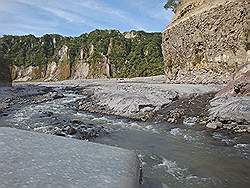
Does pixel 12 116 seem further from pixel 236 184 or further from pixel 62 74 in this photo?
pixel 62 74

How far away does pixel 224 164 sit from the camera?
12.6 metres

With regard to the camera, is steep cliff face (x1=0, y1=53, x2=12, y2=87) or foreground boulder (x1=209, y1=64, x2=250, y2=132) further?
steep cliff face (x1=0, y1=53, x2=12, y2=87)

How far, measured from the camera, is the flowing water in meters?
11.0

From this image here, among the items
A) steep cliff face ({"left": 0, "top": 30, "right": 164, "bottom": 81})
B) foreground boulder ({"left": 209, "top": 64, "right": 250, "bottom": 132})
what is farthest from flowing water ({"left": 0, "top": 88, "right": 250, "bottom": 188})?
steep cliff face ({"left": 0, "top": 30, "right": 164, "bottom": 81})

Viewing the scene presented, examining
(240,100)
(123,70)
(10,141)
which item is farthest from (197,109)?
(123,70)

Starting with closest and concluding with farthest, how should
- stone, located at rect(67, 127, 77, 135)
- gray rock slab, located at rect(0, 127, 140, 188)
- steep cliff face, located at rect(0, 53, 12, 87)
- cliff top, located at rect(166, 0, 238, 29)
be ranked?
gray rock slab, located at rect(0, 127, 140, 188)
stone, located at rect(67, 127, 77, 135)
cliff top, located at rect(166, 0, 238, 29)
steep cliff face, located at rect(0, 53, 12, 87)

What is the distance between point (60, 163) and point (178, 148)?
1006 cm

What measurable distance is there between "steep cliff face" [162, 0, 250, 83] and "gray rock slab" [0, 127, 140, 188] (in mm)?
32869

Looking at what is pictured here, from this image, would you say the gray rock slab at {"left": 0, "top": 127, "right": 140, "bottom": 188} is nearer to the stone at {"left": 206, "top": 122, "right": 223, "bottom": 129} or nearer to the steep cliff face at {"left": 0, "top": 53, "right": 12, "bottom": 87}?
the stone at {"left": 206, "top": 122, "right": 223, "bottom": 129}

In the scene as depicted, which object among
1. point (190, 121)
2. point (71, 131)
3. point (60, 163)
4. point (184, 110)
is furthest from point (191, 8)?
point (60, 163)

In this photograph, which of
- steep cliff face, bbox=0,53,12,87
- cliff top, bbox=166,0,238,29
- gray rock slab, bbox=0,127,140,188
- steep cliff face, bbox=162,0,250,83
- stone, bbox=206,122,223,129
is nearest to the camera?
gray rock slab, bbox=0,127,140,188

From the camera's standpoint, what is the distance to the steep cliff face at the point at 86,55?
106125mm

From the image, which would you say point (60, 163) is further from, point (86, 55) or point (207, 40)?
point (86, 55)

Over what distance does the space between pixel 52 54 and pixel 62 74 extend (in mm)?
17510
